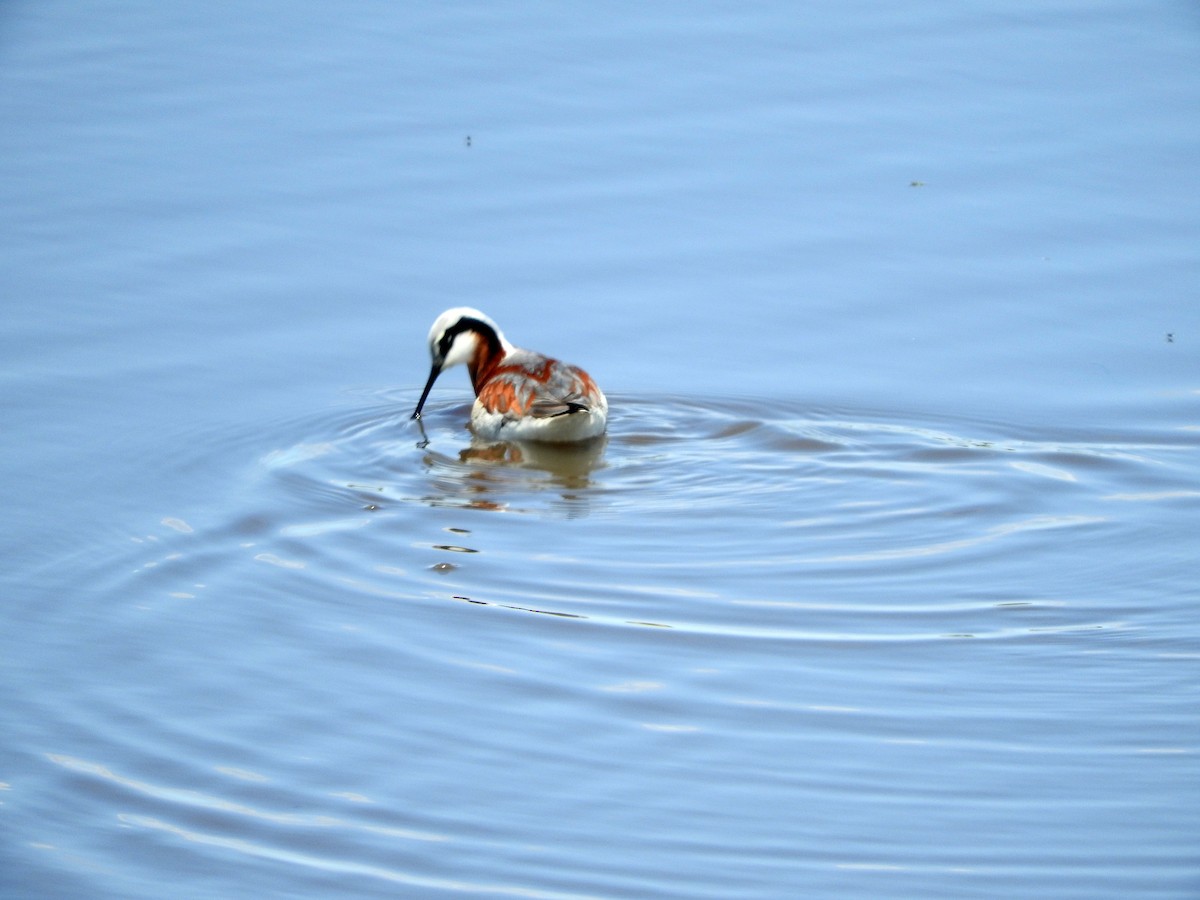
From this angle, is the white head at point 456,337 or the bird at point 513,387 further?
the white head at point 456,337

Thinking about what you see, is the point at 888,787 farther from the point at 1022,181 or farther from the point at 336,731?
the point at 1022,181

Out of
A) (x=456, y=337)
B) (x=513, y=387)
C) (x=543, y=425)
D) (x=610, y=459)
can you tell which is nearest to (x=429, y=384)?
(x=456, y=337)

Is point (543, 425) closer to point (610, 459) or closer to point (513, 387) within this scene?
point (513, 387)

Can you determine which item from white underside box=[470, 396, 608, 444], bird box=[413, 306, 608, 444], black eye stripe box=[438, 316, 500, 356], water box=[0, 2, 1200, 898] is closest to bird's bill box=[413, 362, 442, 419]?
bird box=[413, 306, 608, 444]

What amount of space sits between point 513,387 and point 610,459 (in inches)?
37.7

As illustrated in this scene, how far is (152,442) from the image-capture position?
9797 millimetres

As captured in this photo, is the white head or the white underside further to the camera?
the white head

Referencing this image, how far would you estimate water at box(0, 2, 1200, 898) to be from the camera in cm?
574

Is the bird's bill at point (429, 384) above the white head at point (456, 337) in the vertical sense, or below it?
below

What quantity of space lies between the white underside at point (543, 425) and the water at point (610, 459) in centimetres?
20

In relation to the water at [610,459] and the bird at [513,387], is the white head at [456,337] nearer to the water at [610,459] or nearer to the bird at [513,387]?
the bird at [513,387]

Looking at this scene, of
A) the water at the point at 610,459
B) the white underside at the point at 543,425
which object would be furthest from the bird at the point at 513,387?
the water at the point at 610,459

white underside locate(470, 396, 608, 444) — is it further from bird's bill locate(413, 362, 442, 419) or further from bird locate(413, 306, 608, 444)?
bird's bill locate(413, 362, 442, 419)

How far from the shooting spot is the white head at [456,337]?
1110 cm
